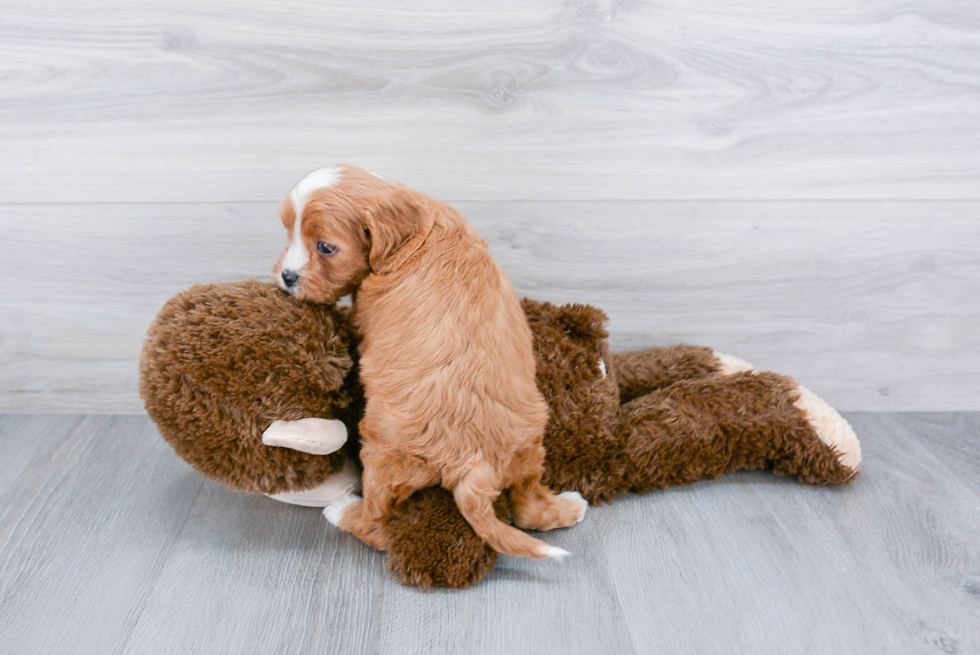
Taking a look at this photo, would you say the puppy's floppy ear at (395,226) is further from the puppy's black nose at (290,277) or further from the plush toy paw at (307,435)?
the plush toy paw at (307,435)

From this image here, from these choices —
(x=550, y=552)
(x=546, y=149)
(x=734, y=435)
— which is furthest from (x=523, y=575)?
(x=546, y=149)

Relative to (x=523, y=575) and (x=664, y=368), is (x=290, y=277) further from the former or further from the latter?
(x=664, y=368)

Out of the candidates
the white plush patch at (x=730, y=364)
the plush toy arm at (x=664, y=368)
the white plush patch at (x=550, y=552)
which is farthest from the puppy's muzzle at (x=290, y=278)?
the white plush patch at (x=730, y=364)

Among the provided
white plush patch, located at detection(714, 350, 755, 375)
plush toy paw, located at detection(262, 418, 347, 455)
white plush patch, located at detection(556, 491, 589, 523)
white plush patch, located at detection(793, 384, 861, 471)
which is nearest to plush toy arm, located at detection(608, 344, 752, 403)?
white plush patch, located at detection(714, 350, 755, 375)

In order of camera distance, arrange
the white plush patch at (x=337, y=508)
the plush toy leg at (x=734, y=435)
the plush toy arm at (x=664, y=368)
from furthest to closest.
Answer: the plush toy arm at (x=664, y=368), the plush toy leg at (x=734, y=435), the white plush patch at (x=337, y=508)

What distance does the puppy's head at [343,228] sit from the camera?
0.92m

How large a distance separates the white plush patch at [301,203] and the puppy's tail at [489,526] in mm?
381

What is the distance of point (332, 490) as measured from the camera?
1071 mm

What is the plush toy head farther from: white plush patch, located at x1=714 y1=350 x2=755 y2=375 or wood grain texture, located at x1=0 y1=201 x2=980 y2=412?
white plush patch, located at x1=714 y1=350 x2=755 y2=375

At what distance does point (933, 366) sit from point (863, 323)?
0.65 ft

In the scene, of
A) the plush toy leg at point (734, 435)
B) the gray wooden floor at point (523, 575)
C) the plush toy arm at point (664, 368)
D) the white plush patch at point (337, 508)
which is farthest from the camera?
the plush toy arm at point (664, 368)

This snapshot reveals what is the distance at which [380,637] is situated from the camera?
2.85ft

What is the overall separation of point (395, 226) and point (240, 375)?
30 cm

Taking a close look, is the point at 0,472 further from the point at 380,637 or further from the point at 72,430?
the point at 380,637
